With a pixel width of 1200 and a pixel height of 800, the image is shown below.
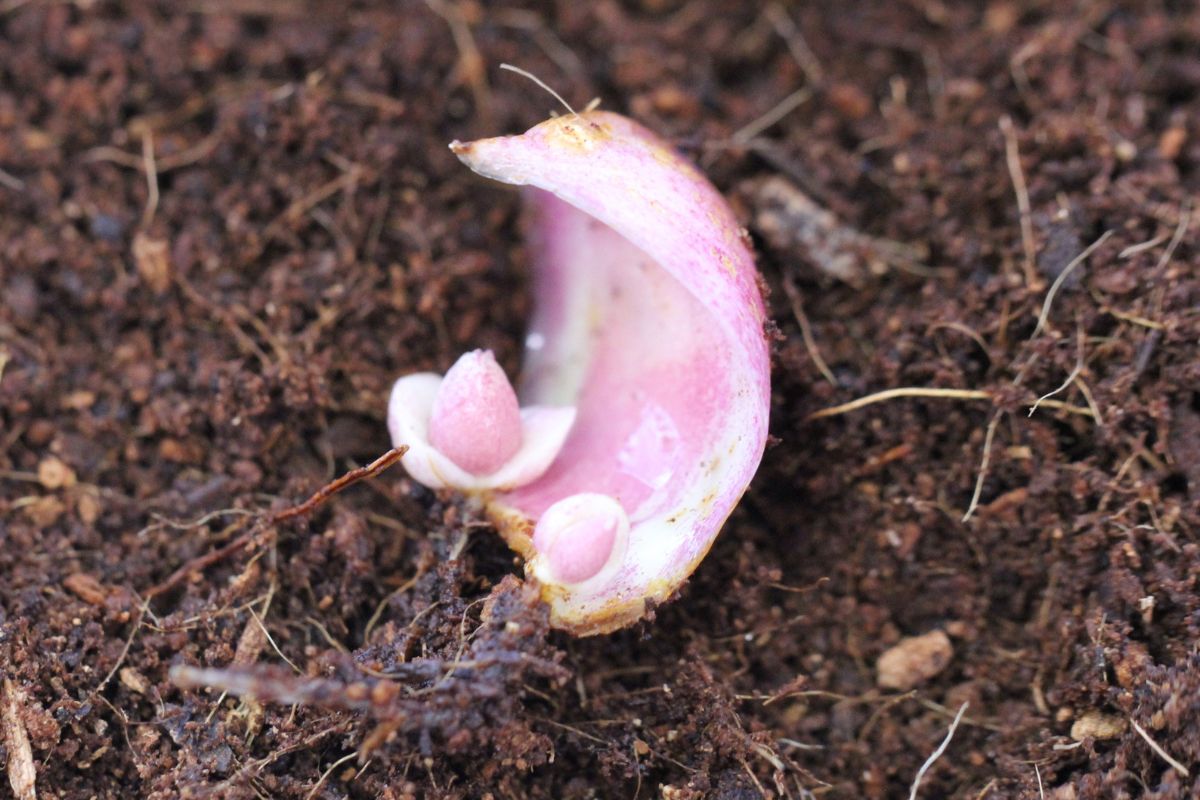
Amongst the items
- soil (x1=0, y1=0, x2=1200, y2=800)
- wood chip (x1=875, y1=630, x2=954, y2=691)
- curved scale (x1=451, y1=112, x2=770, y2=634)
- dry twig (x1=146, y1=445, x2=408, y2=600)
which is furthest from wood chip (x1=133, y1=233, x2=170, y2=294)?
wood chip (x1=875, y1=630, x2=954, y2=691)

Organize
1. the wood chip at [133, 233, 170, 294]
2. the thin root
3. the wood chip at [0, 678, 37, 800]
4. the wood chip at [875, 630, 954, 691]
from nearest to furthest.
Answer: the wood chip at [0, 678, 37, 800] → the thin root → the wood chip at [875, 630, 954, 691] → the wood chip at [133, 233, 170, 294]

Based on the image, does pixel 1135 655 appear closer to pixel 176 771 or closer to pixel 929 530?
pixel 929 530

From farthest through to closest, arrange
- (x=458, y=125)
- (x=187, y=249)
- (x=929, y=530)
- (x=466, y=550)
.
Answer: (x=458, y=125), (x=187, y=249), (x=929, y=530), (x=466, y=550)

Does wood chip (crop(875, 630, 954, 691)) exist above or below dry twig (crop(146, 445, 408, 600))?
below

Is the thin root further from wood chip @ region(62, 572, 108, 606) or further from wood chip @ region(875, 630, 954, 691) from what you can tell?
wood chip @ region(62, 572, 108, 606)

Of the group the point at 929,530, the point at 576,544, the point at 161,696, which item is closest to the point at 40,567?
the point at 161,696

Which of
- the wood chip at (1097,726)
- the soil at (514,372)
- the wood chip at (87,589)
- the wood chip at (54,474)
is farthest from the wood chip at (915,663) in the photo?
the wood chip at (54,474)

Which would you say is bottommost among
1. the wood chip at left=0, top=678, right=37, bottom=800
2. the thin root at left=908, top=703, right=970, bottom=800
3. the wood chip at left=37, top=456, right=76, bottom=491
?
the thin root at left=908, top=703, right=970, bottom=800

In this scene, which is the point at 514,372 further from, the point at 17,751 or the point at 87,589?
the point at 17,751
